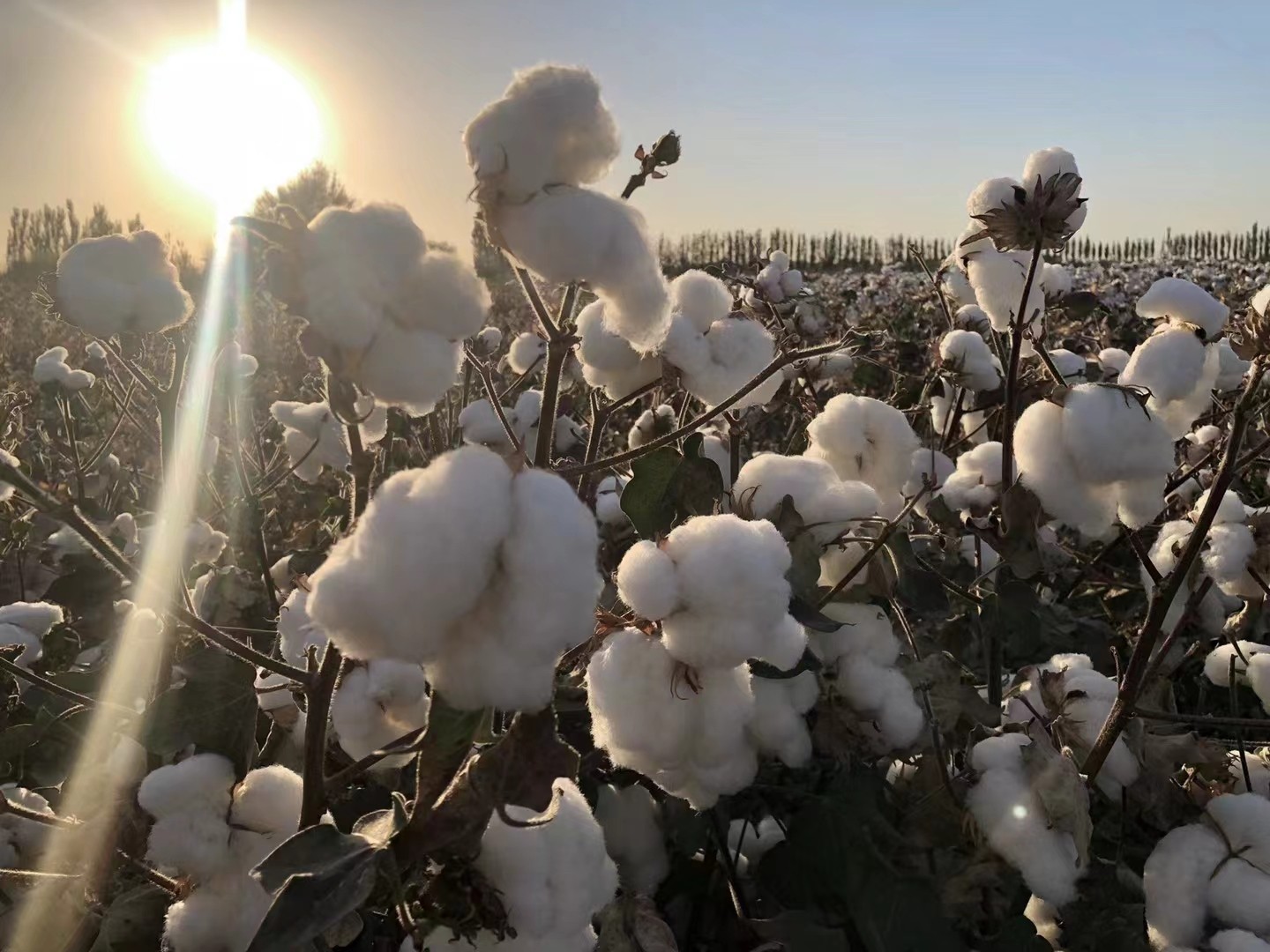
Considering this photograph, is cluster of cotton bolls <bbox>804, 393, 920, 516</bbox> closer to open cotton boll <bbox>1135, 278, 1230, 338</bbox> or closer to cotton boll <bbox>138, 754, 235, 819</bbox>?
open cotton boll <bbox>1135, 278, 1230, 338</bbox>

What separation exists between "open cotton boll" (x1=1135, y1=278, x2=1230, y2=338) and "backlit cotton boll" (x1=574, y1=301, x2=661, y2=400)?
2.34 ft

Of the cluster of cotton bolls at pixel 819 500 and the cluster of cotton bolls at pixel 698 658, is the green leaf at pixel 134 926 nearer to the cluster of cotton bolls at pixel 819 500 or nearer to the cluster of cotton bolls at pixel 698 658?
the cluster of cotton bolls at pixel 698 658

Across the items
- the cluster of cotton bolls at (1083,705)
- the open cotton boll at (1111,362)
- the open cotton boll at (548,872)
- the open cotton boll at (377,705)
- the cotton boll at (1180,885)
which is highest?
the open cotton boll at (1111,362)

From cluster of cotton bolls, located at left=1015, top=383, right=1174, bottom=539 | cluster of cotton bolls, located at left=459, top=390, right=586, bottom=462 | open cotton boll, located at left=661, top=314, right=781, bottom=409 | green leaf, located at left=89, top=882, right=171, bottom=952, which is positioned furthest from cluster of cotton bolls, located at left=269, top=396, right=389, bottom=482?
cluster of cotton bolls, located at left=1015, top=383, right=1174, bottom=539

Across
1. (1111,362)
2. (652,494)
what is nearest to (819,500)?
(652,494)

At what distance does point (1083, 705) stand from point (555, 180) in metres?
0.99

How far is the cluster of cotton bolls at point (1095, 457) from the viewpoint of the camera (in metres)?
1.27

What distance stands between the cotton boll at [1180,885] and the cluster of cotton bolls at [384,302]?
1012 mm

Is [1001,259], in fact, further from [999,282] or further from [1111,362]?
[1111,362]

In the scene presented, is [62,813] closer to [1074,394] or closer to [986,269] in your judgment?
[1074,394]

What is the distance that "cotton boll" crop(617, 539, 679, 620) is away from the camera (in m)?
0.88

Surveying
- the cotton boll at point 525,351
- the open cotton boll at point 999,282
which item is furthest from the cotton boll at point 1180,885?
the cotton boll at point 525,351

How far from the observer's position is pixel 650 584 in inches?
34.8

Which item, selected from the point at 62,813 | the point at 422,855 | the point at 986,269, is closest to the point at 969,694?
the point at 986,269
